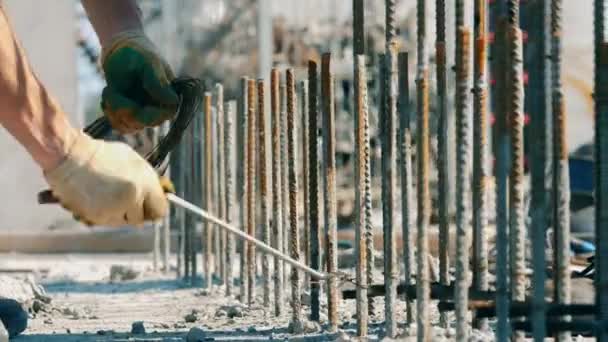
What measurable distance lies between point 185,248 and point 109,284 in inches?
28.1

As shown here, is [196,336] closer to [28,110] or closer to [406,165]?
[406,165]

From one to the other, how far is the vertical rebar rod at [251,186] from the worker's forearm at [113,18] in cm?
195

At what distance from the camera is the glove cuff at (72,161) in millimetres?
4465

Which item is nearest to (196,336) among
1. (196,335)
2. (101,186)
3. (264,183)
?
(196,335)

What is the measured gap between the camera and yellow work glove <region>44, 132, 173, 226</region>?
4464mm

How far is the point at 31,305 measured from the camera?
7.73 m

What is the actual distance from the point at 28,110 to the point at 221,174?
157 inches

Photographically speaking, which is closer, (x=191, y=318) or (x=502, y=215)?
(x=502, y=215)

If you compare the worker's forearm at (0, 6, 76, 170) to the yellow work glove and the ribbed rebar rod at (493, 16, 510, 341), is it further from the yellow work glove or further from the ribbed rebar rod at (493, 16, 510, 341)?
the ribbed rebar rod at (493, 16, 510, 341)

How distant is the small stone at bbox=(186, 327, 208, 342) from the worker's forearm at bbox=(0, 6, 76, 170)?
1.80 m

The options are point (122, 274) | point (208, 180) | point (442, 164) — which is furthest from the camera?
point (122, 274)

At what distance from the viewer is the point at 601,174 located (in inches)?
185

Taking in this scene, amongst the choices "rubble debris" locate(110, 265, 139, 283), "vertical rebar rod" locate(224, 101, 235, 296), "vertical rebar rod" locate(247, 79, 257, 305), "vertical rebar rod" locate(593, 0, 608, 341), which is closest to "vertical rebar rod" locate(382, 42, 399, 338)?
"vertical rebar rod" locate(593, 0, 608, 341)

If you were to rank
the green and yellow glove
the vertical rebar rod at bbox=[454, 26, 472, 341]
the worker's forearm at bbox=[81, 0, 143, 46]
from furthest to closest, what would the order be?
1. the worker's forearm at bbox=[81, 0, 143, 46]
2. the green and yellow glove
3. the vertical rebar rod at bbox=[454, 26, 472, 341]
